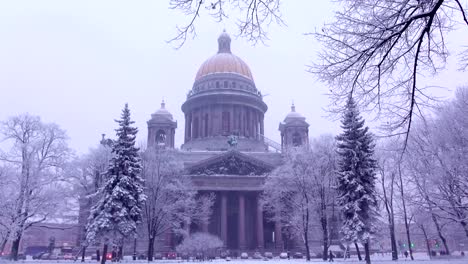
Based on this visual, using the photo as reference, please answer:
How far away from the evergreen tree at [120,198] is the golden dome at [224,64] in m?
41.3

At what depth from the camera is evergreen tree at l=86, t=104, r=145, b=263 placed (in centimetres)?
2750

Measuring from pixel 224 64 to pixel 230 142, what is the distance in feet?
65.1

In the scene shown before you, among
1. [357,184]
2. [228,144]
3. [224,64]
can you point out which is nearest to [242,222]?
[228,144]

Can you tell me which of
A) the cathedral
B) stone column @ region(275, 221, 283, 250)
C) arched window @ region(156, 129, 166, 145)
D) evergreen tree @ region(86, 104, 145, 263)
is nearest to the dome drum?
the cathedral

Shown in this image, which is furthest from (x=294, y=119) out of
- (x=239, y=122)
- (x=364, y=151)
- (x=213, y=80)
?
(x=364, y=151)

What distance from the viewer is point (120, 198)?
92.9ft

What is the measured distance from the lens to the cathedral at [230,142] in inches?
1890

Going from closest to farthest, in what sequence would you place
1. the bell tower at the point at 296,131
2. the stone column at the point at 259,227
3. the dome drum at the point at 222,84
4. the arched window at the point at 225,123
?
the stone column at the point at 259,227 < the bell tower at the point at 296,131 < the arched window at the point at 225,123 < the dome drum at the point at 222,84

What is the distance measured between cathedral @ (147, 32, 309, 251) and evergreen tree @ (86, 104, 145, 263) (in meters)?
16.5

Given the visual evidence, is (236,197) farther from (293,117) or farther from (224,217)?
Answer: (293,117)

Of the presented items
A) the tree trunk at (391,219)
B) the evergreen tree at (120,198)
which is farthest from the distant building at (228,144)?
the tree trunk at (391,219)

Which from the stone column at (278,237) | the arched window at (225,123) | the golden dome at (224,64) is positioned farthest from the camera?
the golden dome at (224,64)

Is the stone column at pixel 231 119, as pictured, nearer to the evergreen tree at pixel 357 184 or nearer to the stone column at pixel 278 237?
the stone column at pixel 278 237

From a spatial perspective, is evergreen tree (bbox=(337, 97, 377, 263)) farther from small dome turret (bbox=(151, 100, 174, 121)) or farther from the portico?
small dome turret (bbox=(151, 100, 174, 121))
